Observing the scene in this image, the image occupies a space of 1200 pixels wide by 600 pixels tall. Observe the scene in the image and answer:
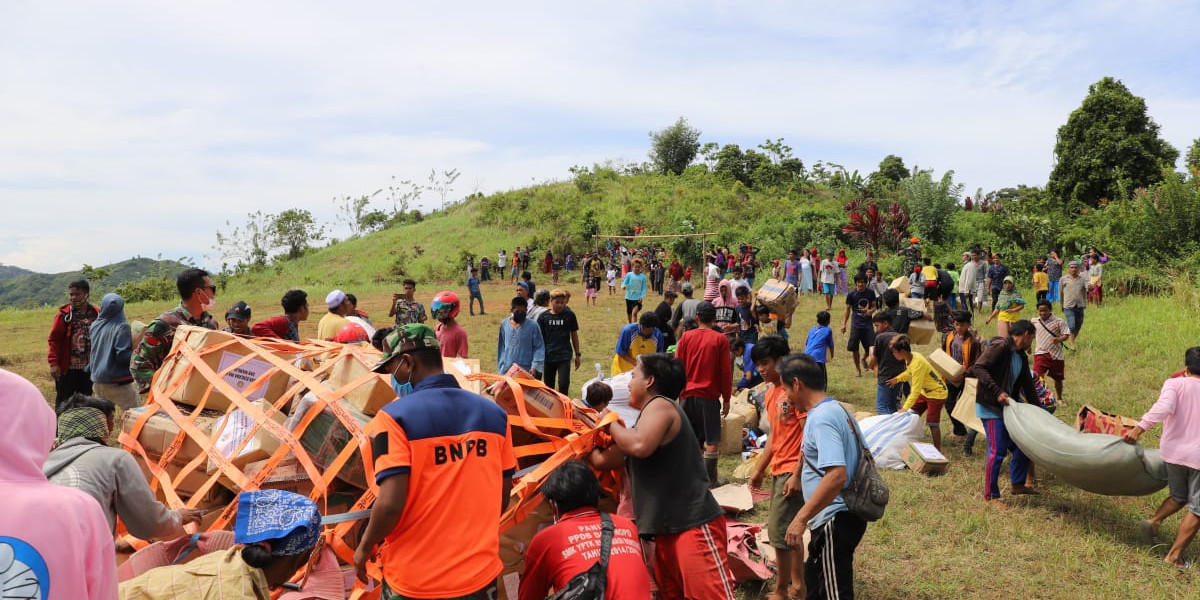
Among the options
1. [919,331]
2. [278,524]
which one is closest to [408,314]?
[278,524]

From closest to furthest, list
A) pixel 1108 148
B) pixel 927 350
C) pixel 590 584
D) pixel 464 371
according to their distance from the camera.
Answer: pixel 590 584, pixel 464 371, pixel 927 350, pixel 1108 148

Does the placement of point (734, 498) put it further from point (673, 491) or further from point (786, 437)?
point (673, 491)

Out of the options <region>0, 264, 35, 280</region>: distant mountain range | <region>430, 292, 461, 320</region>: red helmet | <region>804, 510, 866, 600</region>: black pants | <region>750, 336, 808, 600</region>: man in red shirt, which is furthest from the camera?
<region>0, 264, 35, 280</region>: distant mountain range

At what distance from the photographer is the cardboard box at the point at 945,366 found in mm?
7434

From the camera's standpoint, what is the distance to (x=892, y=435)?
7.25m

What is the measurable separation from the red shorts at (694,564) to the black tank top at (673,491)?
0.18ft

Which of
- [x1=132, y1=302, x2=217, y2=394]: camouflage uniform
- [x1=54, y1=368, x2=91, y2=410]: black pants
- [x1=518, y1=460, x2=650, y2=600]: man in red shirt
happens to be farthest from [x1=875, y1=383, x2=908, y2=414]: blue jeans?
[x1=54, y1=368, x2=91, y2=410]: black pants

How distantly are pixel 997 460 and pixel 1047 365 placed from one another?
3.37 meters

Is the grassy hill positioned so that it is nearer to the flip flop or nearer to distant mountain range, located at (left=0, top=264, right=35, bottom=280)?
the flip flop

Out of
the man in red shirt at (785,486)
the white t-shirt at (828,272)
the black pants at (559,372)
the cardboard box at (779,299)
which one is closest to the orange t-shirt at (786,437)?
the man in red shirt at (785,486)

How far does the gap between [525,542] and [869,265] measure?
51.0 feet

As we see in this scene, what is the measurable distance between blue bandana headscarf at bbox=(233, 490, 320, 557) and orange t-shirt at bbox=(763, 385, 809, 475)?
2693 mm

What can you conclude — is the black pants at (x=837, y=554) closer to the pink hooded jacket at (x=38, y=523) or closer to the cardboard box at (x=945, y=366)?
the pink hooded jacket at (x=38, y=523)

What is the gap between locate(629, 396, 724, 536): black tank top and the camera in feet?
11.5
